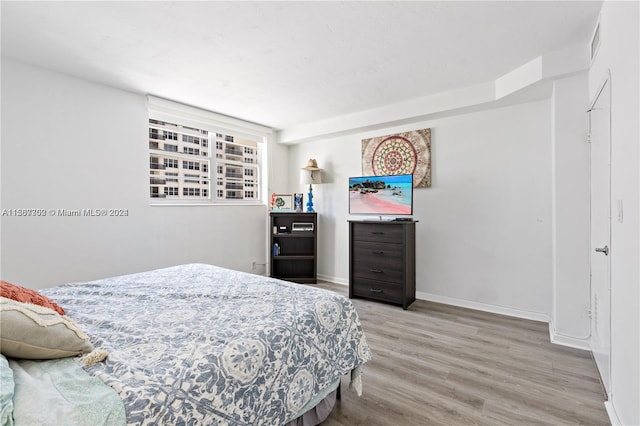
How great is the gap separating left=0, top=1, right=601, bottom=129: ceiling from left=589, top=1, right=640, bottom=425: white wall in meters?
0.62

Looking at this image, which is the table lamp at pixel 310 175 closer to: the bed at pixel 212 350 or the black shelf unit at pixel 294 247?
the black shelf unit at pixel 294 247

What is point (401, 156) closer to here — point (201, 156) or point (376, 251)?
point (376, 251)

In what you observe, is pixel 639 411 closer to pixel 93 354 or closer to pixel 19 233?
pixel 93 354

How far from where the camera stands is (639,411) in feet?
4.14

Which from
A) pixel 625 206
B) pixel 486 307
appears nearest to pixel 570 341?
pixel 486 307

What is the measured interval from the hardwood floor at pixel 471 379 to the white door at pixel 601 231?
0.22 meters

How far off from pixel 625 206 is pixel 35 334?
104 inches

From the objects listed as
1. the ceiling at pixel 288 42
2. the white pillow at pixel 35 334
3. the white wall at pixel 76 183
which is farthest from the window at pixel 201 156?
the white pillow at pixel 35 334

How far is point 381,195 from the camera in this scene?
12.6 ft

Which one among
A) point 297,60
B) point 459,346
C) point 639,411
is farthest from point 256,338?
point 297,60

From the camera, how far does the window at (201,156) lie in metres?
3.67

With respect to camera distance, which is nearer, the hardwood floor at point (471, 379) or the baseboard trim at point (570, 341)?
the hardwood floor at point (471, 379)

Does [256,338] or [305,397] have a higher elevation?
[256,338]

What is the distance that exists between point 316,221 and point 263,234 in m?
0.93
